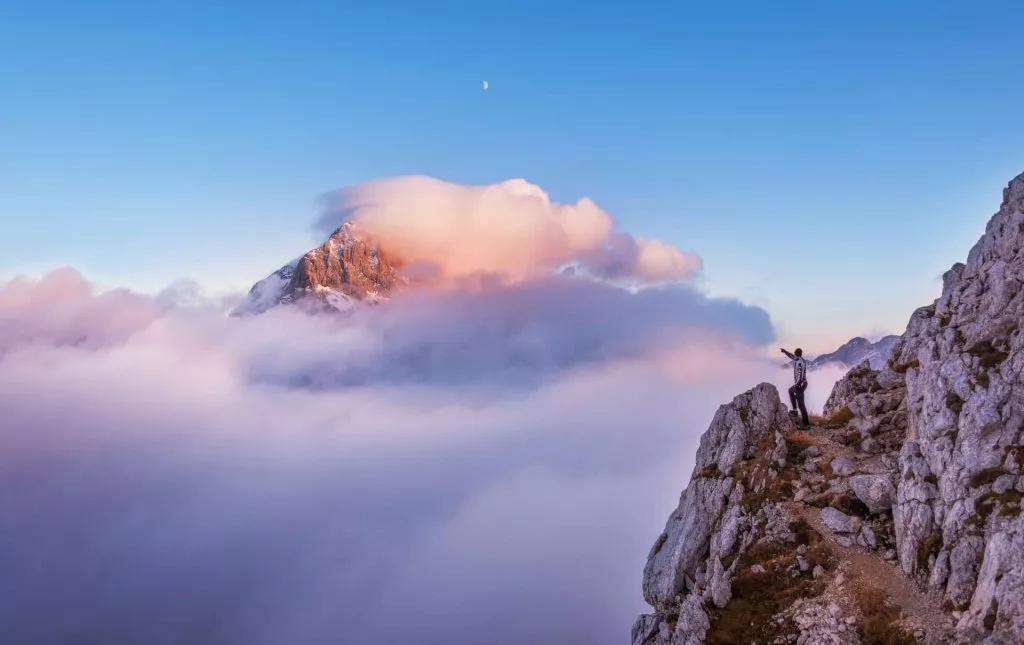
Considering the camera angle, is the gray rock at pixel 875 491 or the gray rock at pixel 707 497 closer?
the gray rock at pixel 875 491

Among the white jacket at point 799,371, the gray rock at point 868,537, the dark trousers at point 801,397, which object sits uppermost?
the white jacket at point 799,371

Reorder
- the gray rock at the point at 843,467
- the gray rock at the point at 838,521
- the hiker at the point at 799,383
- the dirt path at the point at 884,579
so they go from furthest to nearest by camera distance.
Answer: the hiker at the point at 799,383 < the gray rock at the point at 843,467 < the gray rock at the point at 838,521 < the dirt path at the point at 884,579

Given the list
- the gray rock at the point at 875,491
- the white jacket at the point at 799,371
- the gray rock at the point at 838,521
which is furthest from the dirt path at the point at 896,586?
the white jacket at the point at 799,371

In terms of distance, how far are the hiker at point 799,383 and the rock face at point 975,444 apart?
23.8ft

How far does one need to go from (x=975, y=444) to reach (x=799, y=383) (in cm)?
1585

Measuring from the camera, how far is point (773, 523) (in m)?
42.6

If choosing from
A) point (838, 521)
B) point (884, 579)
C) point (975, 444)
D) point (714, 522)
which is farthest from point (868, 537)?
point (714, 522)

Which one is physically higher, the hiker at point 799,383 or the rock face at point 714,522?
the hiker at point 799,383

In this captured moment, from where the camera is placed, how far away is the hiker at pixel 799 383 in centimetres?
4975

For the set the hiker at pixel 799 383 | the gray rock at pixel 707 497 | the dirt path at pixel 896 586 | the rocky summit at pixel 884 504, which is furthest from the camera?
the hiker at pixel 799 383

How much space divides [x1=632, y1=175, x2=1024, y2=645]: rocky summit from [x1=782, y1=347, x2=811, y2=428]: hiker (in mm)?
1085

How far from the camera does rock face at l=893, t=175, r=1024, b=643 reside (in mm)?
29688

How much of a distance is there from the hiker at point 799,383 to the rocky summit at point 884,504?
42.7 inches

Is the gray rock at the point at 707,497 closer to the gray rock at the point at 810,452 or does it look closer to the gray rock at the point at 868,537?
the gray rock at the point at 810,452
